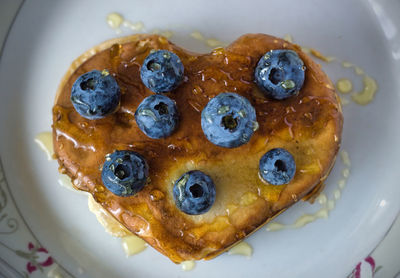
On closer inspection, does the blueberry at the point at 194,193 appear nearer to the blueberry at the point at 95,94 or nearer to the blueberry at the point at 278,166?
the blueberry at the point at 278,166

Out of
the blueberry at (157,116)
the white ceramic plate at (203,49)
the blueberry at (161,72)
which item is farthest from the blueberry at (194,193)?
the white ceramic plate at (203,49)

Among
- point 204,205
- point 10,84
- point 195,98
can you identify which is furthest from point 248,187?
point 10,84

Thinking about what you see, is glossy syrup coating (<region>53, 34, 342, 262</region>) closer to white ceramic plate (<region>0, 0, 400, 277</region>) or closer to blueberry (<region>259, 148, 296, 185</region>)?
blueberry (<region>259, 148, 296, 185</region>)

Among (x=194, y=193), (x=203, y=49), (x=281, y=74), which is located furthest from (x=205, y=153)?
(x=203, y=49)

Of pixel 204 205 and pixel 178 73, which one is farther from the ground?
pixel 178 73

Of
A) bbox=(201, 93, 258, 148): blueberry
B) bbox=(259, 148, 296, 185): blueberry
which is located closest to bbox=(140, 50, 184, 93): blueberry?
bbox=(201, 93, 258, 148): blueberry

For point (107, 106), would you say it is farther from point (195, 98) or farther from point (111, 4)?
point (111, 4)
